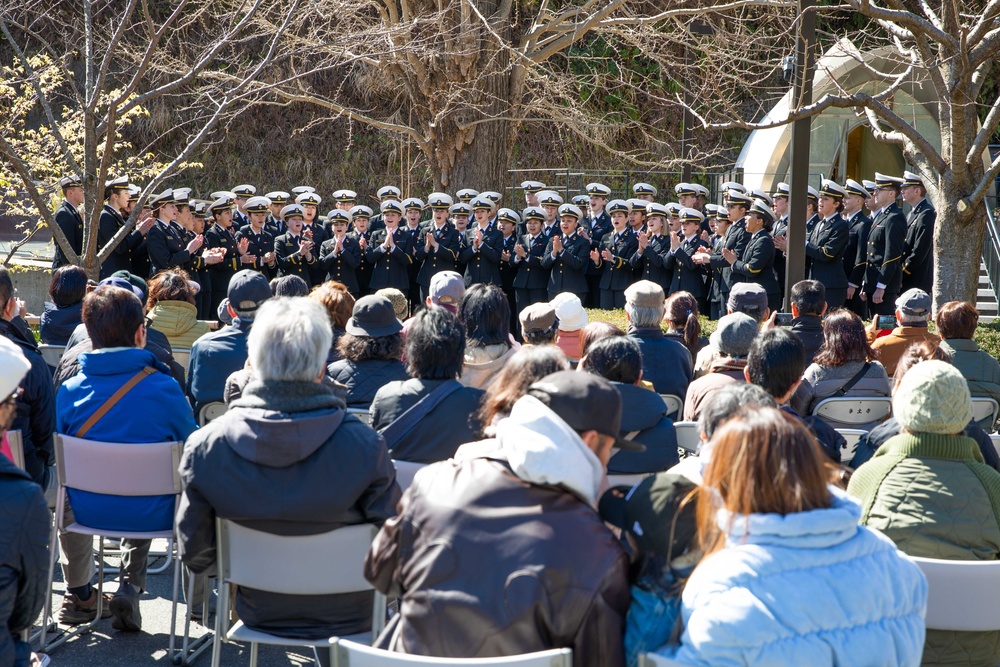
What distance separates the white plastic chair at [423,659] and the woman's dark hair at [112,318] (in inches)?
93.2

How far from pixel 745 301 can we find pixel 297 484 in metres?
4.51

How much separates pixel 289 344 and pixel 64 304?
365 cm

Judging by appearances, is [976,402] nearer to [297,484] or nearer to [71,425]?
[297,484]

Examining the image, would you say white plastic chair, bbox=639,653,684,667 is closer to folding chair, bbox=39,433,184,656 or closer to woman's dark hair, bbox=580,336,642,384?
woman's dark hair, bbox=580,336,642,384

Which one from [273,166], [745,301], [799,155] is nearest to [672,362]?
[745,301]

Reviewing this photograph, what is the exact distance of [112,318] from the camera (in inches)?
172

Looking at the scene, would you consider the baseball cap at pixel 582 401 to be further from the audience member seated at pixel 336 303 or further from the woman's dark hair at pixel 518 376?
the audience member seated at pixel 336 303

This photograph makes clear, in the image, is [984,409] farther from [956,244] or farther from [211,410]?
[956,244]

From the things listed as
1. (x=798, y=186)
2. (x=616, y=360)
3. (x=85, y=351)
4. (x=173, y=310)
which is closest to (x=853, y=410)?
(x=616, y=360)

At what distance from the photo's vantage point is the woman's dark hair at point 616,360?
14.0ft

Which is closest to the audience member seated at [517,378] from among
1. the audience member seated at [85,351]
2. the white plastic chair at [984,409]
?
the audience member seated at [85,351]

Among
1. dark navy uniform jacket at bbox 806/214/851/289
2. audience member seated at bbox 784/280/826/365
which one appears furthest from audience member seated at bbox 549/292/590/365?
dark navy uniform jacket at bbox 806/214/851/289

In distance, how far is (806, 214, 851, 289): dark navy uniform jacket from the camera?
39.0ft

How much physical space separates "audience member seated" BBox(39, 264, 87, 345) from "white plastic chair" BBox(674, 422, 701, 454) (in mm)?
3548
